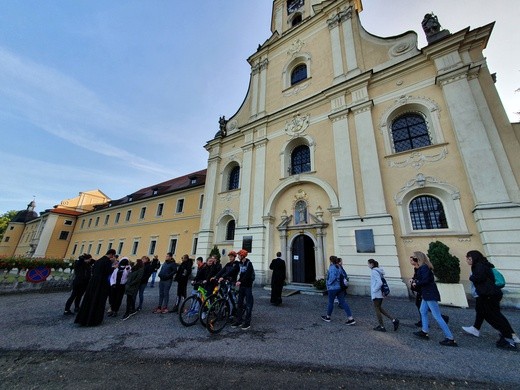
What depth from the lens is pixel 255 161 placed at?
15445 mm

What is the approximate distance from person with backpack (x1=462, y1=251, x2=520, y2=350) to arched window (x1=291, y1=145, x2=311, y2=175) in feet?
32.1

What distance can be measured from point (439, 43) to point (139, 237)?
29622mm

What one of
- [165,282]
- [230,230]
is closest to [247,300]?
[165,282]

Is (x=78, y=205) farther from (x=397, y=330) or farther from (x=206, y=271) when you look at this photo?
(x=397, y=330)

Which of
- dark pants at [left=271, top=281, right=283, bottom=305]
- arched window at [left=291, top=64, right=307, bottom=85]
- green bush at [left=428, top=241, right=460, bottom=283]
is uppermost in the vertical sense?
arched window at [left=291, top=64, right=307, bottom=85]

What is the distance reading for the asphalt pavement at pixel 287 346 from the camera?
3.24m

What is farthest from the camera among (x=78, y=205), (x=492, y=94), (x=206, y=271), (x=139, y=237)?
(x=78, y=205)

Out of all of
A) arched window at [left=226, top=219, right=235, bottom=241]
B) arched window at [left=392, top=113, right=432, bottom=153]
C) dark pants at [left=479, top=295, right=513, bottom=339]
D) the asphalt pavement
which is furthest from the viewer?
arched window at [left=226, top=219, right=235, bottom=241]

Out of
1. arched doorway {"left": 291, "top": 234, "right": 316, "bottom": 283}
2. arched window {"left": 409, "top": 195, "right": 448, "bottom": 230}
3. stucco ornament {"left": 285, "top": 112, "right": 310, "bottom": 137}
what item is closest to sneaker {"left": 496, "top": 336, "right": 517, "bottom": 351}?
arched window {"left": 409, "top": 195, "right": 448, "bottom": 230}

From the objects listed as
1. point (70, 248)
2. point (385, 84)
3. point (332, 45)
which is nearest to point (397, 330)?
Result: point (385, 84)

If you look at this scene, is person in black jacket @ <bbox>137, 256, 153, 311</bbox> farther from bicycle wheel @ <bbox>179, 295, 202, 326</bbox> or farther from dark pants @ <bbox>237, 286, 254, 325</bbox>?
dark pants @ <bbox>237, 286, 254, 325</bbox>

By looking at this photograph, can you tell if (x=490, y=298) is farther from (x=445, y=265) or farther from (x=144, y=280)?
(x=144, y=280)

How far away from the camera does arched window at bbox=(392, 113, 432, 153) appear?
1045 cm

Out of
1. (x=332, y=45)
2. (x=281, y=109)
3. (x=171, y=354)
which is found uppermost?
(x=332, y=45)
